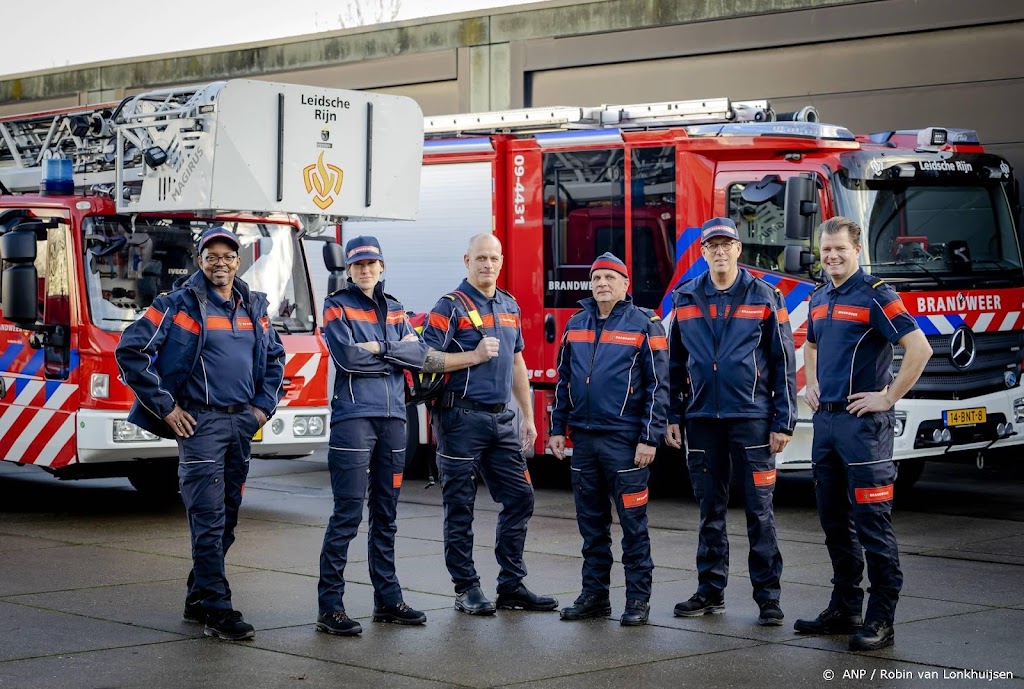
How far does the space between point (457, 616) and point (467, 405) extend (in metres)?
1.09

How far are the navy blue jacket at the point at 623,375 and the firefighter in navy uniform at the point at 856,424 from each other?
79 cm

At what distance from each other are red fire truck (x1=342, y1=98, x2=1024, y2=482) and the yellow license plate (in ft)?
0.05

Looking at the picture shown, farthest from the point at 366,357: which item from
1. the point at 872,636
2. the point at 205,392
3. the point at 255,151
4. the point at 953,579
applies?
the point at 953,579

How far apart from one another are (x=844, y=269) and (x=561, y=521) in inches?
192

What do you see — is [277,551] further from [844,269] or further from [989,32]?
[989,32]

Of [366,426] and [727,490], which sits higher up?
[366,426]

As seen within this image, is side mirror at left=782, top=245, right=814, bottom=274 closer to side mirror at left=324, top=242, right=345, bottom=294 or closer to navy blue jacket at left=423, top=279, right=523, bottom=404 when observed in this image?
side mirror at left=324, top=242, right=345, bottom=294

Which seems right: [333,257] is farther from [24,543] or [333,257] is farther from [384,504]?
[384,504]

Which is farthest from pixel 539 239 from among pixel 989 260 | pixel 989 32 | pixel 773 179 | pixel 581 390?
pixel 989 32

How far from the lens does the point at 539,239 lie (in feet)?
43.8

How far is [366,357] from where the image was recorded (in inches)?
308

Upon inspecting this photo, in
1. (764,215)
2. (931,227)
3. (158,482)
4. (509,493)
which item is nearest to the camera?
(509,493)

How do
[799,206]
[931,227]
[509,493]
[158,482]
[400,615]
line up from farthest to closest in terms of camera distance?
[158,482], [931,227], [799,206], [509,493], [400,615]

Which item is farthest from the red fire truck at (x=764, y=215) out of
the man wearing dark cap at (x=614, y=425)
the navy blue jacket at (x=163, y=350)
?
the navy blue jacket at (x=163, y=350)
